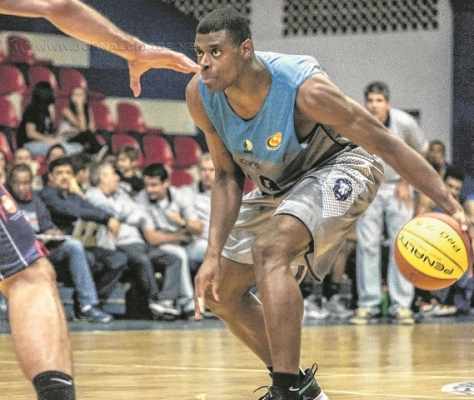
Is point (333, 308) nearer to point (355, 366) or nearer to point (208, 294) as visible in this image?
point (355, 366)

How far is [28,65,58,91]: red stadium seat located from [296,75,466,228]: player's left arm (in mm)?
8880

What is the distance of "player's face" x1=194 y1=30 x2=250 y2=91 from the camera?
14.5ft

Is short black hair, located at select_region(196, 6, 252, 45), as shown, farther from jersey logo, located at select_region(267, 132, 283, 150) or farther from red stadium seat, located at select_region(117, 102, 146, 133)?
red stadium seat, located at select_region(117, 102, 146, 133)

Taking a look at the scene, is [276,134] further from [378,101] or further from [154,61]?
[378,101]

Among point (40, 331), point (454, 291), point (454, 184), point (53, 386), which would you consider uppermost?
point (40, 331)

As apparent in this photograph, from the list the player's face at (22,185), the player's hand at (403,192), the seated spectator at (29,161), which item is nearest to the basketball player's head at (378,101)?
the player's hand at (403,192)

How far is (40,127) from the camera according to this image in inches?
483

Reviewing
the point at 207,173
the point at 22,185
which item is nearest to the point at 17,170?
the point at 22,185

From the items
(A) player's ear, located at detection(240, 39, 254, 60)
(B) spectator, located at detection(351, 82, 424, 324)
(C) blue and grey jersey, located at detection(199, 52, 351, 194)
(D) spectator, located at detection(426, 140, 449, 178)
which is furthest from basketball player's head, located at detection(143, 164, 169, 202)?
(A) player's ear, located at detection(240, 39, 254, 60)

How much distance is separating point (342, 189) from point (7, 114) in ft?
27.3

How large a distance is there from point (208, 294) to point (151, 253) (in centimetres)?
607

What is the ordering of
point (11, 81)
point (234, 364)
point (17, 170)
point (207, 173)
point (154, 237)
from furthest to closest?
1. point (11, 81)
2. point (207, 173)
3. point (154, 237)
4. point (17, 170)
5. point (234, 364)

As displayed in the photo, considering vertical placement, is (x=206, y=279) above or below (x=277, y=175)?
below

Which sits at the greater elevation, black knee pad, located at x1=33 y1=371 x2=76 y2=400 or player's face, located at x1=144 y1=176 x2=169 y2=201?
black knee pad, located at x1=33 y1=371 x2=76 y2=400
